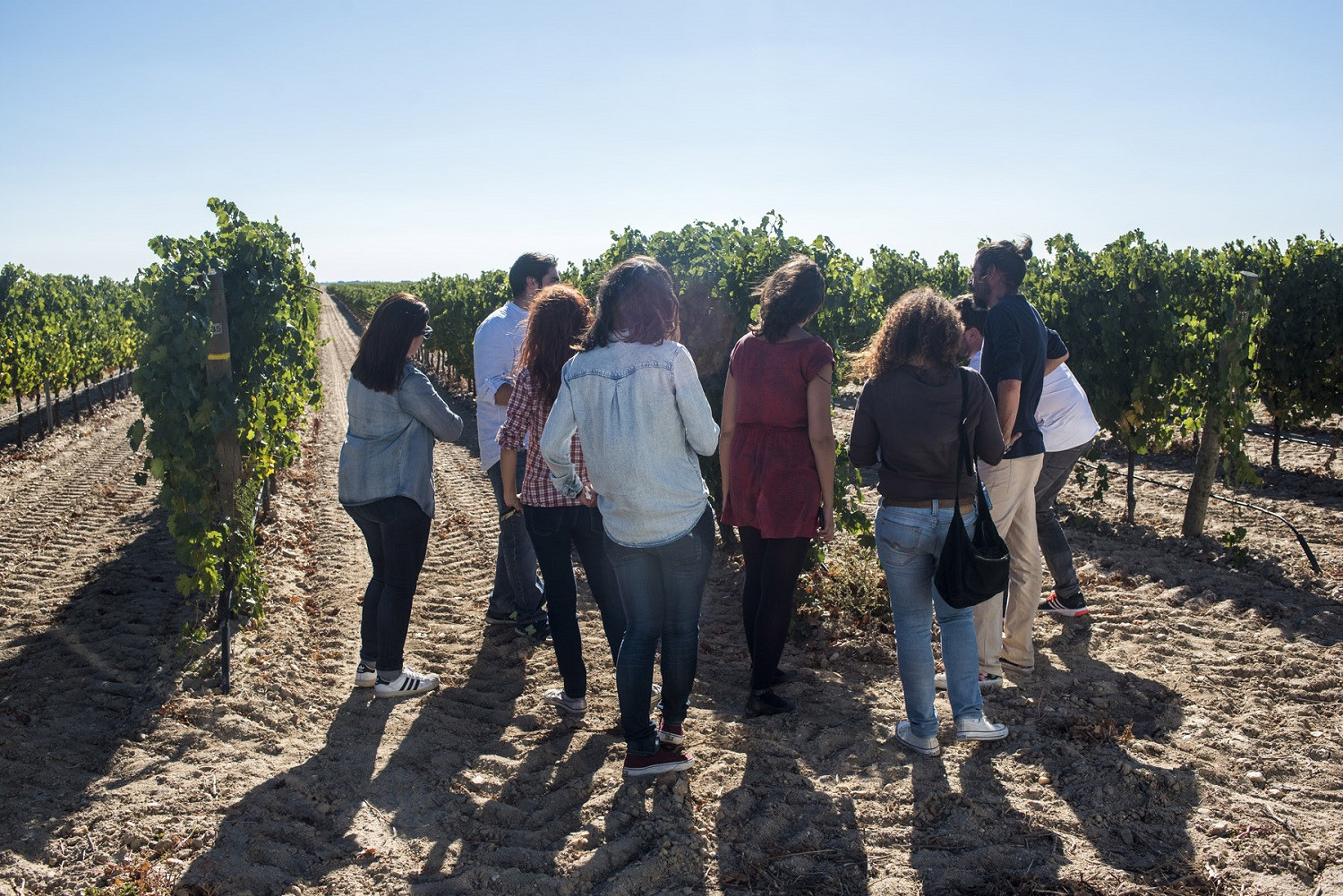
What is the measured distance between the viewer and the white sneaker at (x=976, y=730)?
340cm

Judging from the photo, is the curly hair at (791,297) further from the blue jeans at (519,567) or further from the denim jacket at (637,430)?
the blue jeans at (519,567)

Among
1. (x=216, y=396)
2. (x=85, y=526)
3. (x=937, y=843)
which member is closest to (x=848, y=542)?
(x=937, y=843)

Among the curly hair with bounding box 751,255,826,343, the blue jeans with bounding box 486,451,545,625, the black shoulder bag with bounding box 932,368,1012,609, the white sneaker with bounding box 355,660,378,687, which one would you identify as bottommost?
the white sneaker with bounding box 355,660,378,687

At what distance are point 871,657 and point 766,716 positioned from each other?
90cm

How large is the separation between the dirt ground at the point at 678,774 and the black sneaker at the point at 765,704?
0.27ft

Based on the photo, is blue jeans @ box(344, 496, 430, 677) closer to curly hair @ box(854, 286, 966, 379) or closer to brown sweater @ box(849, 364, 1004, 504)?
brown sweater @ box(849, 364, 1004, 504)

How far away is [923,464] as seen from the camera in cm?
316

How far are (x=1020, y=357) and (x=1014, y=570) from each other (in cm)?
103


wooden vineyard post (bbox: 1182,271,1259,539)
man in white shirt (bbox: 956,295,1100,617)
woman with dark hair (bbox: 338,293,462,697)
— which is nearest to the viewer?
woman with dark hair (bbox: 338,293,462,697)

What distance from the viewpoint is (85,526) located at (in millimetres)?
7738

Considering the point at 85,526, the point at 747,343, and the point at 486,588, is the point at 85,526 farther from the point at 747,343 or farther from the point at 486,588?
the point at 747,343

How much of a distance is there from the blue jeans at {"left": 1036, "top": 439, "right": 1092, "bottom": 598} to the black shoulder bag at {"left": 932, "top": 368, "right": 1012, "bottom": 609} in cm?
125

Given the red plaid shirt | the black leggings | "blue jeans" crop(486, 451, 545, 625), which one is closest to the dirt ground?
"blue jeans" crop(486, 451, 545, 625)

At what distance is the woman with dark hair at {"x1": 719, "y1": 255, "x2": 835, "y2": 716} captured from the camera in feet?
11.2
